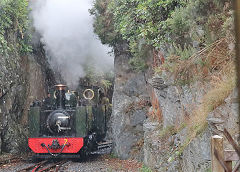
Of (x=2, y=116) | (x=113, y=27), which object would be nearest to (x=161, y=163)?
(x=2, y=116)

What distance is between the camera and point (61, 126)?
11008 mm

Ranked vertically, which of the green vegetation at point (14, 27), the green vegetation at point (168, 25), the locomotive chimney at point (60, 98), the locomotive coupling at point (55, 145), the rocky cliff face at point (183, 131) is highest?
the green vegetation at point (14, 27)

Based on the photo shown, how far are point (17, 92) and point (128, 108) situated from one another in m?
4.77

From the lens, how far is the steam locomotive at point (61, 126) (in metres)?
10.8

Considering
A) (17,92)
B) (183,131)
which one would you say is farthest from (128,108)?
(183,131)

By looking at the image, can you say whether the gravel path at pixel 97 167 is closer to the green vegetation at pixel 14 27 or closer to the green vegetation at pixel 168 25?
the green vegetation at pixel 168 25

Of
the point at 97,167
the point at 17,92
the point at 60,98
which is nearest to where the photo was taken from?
the point at 97,167

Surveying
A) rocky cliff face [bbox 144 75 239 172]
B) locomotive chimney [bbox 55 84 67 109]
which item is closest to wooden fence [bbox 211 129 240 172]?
rocky cliff face [bbox 144 75 239 172]

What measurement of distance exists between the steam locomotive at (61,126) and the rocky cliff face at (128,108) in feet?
3.47

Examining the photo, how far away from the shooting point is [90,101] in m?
12.5

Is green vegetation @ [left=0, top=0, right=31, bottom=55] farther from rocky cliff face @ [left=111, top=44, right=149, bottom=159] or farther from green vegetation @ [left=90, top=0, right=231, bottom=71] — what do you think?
rocky cliff face @ [left=111, top=44, right=149, bottom=159]

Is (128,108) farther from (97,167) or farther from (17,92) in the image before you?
(17,92)

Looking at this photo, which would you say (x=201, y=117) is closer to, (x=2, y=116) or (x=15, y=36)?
(x=2, y=116)

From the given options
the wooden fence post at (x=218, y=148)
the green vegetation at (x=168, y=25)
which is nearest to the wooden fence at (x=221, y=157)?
the wooden fence post at (x=218, y=148)
